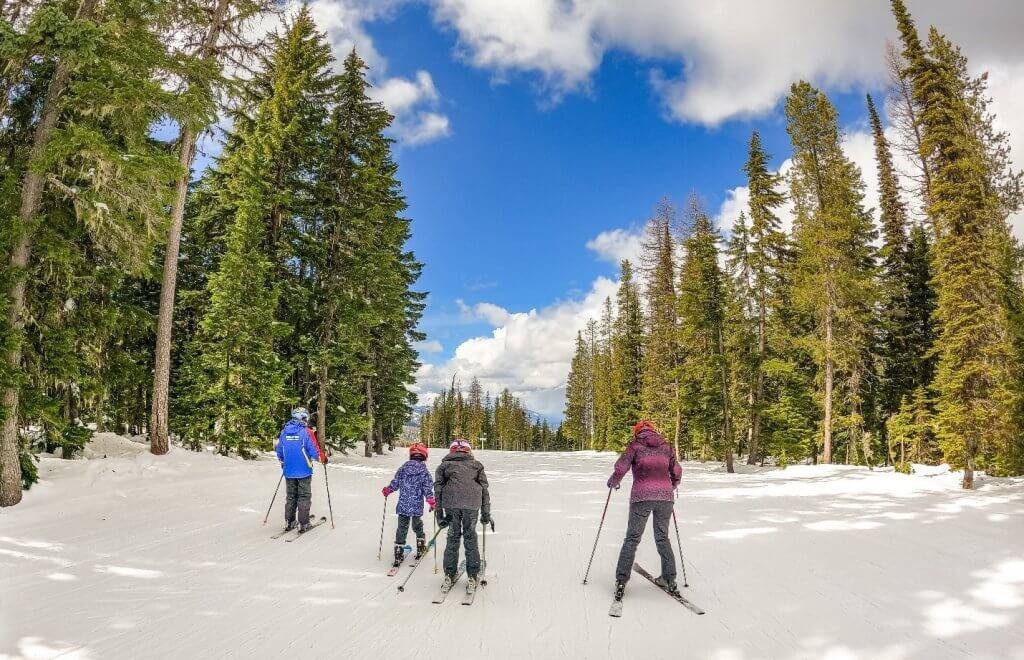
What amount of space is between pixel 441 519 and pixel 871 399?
28972 millimetres

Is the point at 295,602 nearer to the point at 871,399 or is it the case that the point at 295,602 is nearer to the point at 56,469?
the point at 56,469

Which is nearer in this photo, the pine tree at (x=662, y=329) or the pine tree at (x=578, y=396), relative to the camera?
the pine tree at (x=662, y=329)

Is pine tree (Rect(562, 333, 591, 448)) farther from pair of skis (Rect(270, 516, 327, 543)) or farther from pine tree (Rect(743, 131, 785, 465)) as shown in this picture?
pair of skis (Rect(270, 516, 327, 543))

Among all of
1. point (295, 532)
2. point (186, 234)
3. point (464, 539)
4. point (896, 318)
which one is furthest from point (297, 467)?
point (896, 318)

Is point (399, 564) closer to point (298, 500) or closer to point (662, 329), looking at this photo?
point (298, 500)

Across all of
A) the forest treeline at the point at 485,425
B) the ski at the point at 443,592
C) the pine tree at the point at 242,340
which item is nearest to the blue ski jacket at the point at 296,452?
the ski at the point at 443,592

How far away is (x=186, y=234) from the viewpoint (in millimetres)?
21562

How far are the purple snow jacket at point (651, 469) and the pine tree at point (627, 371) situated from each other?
3624cm

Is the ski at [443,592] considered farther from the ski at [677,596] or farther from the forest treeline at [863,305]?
the forest treeline at [863,305]

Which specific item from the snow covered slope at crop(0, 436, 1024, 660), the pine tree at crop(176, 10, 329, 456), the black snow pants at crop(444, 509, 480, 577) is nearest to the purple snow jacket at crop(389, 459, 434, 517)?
the snow covered slope at crop(0, 436, 1024, 660)

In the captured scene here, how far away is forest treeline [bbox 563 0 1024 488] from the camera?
48.7 feet

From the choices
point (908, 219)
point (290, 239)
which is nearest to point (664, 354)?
point (908, 219)

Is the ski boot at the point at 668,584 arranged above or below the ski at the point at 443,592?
above

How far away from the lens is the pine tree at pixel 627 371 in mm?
43344
